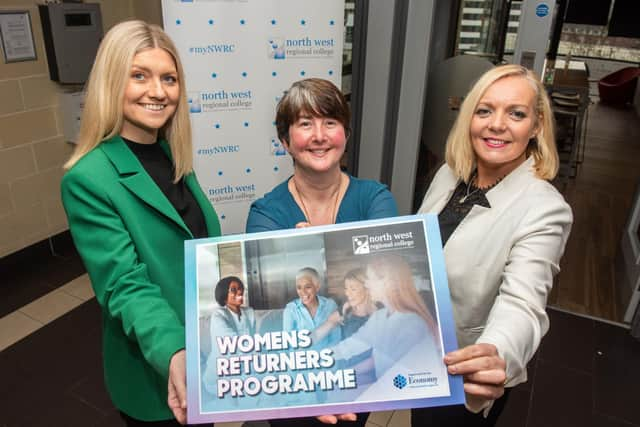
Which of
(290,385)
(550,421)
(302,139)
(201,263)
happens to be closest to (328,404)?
(290,385)

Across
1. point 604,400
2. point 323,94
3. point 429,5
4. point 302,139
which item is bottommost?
point 604,400

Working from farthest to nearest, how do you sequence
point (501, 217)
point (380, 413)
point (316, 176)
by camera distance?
1. point (380, 413)
2. point (316, 176)
3. point (501, 217)

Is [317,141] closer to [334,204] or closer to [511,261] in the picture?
[334,204]

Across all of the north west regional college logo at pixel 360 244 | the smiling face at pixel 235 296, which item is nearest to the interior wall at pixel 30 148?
the smiling face at pixel 235 296

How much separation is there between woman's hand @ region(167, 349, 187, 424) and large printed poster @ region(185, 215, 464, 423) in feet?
0.10

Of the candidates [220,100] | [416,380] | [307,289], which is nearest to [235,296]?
[307,289]

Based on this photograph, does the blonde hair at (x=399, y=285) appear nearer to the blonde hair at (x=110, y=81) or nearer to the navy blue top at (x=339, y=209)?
the navy blue top at (x=339, y=209)

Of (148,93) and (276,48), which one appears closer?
(148,93)

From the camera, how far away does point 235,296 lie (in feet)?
3.01

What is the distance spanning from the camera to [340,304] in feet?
2.99

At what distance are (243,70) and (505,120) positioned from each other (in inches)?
74.8

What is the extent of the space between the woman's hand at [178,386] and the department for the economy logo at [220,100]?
2028mm

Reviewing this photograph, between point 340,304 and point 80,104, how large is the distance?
334 cm

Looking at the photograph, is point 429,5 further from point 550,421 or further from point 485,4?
point 550,421
